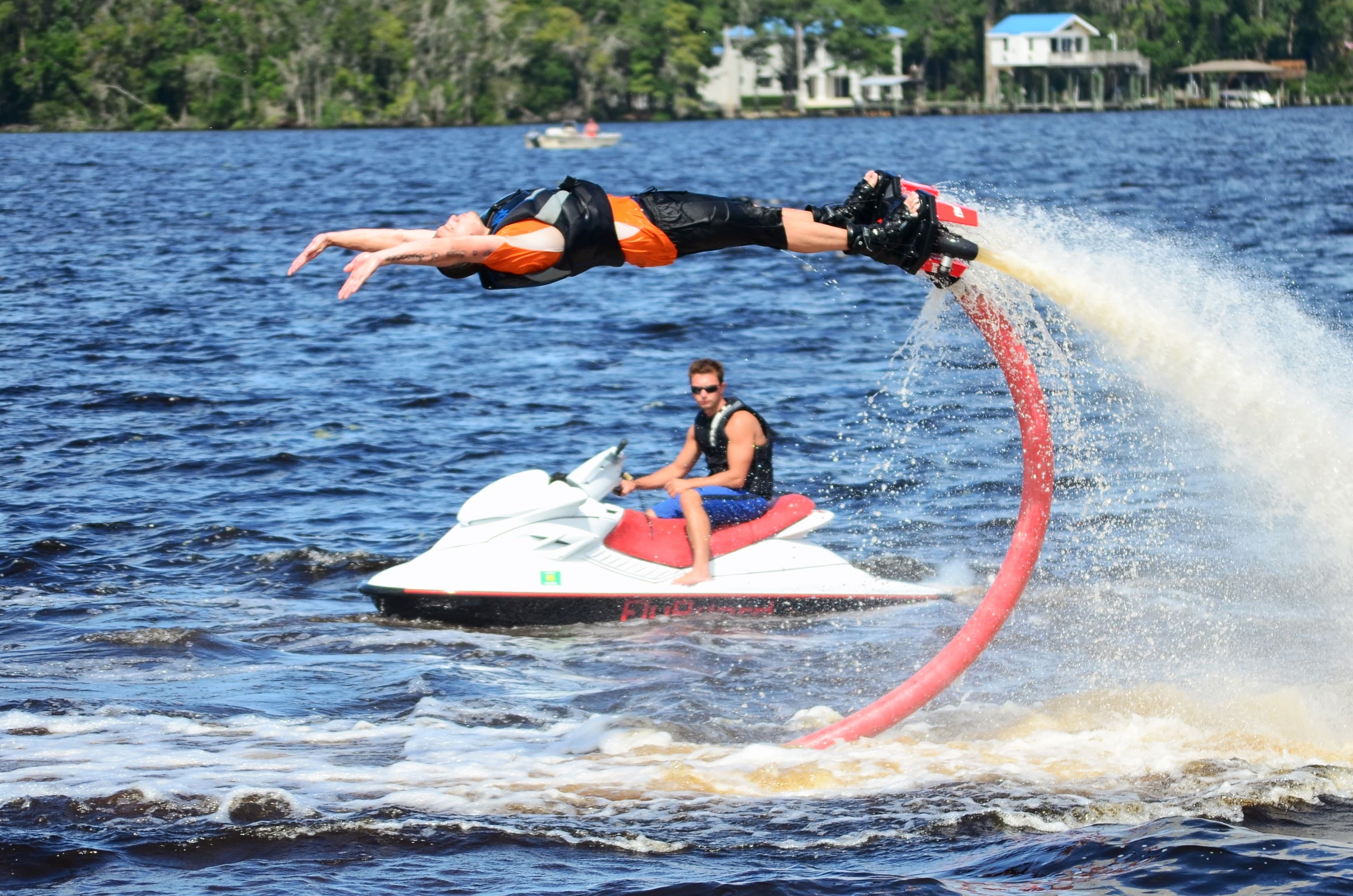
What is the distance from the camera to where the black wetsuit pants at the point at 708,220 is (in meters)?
8.72

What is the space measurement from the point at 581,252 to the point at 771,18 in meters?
134

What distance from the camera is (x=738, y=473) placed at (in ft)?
39.1

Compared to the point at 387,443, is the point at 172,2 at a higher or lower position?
higher

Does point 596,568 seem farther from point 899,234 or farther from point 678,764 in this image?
point 899,234

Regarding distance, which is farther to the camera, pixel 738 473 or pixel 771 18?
pixel 771 18

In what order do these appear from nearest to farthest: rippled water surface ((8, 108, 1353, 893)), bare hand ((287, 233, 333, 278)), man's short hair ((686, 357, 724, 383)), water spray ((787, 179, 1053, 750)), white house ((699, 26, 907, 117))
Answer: bare hand ((287, 233, 333, 278)) < rippled water surface ((8, 108, 1353, 893)) < water spray ((787, 179, 1053, 750)) < man's short hair ((686, 357, 724, 383)) < white house ((699, 26, 907, 117))

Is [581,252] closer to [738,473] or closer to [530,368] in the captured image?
[738,473]

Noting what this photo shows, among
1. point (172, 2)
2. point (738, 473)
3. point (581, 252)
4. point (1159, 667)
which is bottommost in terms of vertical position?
point (1159, 667)

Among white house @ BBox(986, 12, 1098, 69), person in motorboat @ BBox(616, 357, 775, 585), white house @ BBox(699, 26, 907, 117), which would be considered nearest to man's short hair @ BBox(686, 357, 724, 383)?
person in motorboat @ BBox(616, 357, 775, 585)

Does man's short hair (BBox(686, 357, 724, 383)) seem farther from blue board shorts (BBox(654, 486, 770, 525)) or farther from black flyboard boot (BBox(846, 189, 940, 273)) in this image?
black flyboard boot (BBox(846, 189, 940, 273))

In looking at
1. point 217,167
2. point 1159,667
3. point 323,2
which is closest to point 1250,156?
point 217,167

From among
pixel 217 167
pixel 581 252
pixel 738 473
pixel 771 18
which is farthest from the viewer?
pixel 771 18

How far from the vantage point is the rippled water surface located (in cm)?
757

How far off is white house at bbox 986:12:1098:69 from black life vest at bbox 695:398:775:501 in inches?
5020
